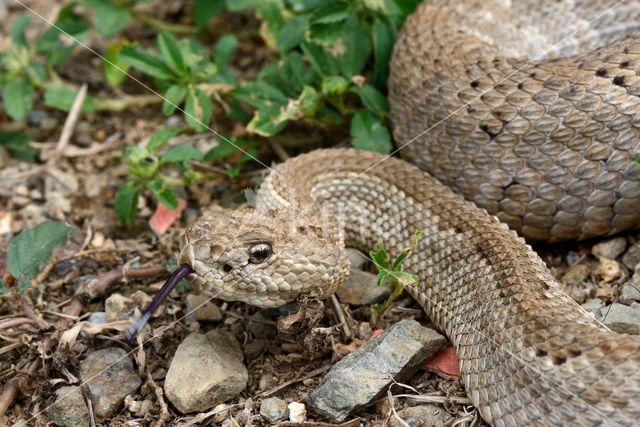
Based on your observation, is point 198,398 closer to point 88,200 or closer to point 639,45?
point 88,200

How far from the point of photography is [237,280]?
4.88 meters

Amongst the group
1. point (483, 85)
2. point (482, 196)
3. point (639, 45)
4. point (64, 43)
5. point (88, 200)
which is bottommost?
point (88, 200)

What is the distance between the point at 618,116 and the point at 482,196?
1.03 meters

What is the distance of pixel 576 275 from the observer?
5488mm

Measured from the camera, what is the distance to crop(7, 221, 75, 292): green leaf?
5.25m

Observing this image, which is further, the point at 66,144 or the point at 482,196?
the point at 66,144

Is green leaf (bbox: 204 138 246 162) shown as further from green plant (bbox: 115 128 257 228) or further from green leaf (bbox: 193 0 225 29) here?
green leaf (bbox: 193 0 225 29)

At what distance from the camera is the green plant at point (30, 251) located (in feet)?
17.2

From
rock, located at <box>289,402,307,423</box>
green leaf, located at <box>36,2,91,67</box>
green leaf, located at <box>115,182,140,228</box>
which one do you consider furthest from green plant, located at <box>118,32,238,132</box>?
rock, located at <box>289,402,307,423</box>

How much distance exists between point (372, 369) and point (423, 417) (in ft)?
1.25

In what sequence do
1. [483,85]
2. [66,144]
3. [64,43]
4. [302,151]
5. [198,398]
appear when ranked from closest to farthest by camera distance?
[198,398] < [483,85] < [302,151] < [66,144] < [64,43]

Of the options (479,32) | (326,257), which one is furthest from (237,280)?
(479,32)

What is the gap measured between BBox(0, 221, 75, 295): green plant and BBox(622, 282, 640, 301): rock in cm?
353

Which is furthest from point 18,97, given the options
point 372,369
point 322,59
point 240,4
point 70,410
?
point 372,369
